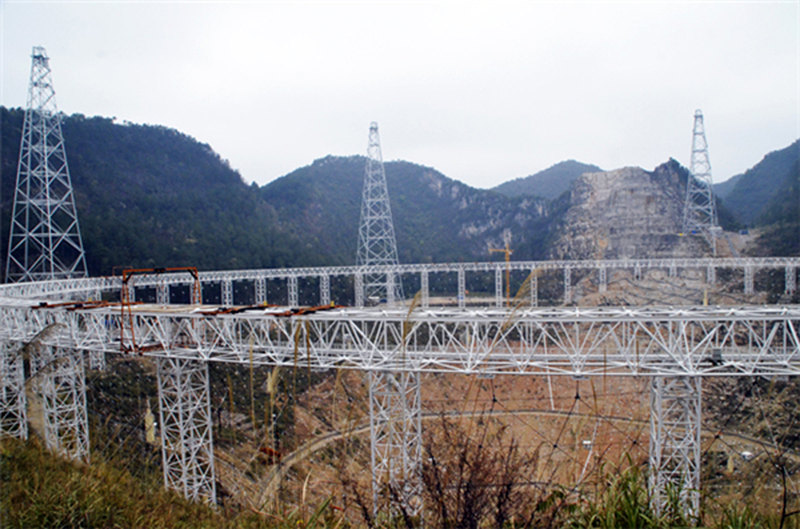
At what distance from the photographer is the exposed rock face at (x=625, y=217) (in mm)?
50800

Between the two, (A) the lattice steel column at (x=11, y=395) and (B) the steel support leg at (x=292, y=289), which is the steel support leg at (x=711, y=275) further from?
(A) the lattice steel column at (x=11, y=395)

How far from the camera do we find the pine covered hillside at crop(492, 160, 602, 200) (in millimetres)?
108125

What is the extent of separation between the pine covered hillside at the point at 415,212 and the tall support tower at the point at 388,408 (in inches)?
775

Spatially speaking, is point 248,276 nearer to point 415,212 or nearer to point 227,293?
point 227,293

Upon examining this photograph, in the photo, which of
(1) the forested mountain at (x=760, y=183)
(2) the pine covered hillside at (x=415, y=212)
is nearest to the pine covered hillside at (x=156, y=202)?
(2) the pine covered hillside at (x=415, y=212)

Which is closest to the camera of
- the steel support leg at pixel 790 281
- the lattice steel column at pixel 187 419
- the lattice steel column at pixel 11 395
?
the lattice steel column at pixel 187 419

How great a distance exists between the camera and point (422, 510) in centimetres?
282

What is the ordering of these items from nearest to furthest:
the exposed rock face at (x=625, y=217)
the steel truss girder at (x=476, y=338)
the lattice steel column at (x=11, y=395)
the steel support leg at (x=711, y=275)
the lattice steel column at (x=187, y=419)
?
the steel truss girder at (x=476, y=338)
the lattice steel column at (x=187, y=419)
the lattice steel column at (x=11, y=395)
the steel support leg at (x=711, y=275)
the exposed rock face at (x=625, y=217)

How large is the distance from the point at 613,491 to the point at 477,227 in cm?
7683

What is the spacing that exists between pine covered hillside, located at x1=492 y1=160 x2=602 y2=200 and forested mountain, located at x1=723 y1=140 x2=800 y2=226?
37.3 m

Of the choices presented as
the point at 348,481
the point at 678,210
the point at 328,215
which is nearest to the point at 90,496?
the point at 348,481

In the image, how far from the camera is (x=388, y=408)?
8.86 m

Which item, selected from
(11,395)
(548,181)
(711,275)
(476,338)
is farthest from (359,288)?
(548,181)

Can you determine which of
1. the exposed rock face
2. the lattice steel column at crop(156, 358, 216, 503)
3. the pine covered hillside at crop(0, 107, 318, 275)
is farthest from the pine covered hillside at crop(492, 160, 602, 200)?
the lattice steel column at crop(156, 358, 216, 503)
